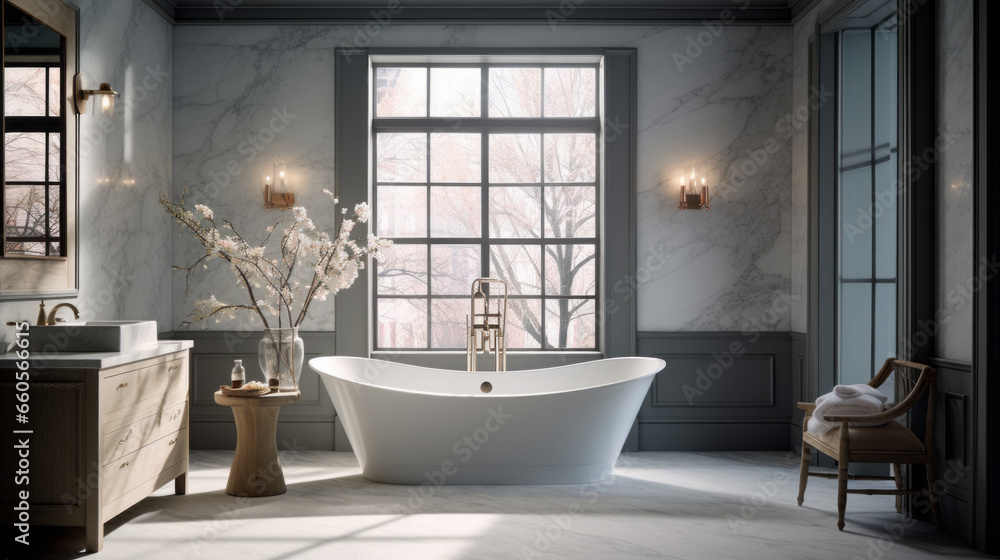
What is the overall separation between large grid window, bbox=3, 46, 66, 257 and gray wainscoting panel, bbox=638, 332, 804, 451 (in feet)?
10.9

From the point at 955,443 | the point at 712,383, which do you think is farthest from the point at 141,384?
the point at 955,443

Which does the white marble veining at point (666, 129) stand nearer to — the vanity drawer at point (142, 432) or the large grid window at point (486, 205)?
the large grid window at point (486, 205)

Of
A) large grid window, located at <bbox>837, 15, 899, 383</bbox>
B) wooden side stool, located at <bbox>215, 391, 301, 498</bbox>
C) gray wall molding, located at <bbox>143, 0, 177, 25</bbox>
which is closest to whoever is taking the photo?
wooden side stool, located at <bbox>215, 391, 301, 498</bbox>

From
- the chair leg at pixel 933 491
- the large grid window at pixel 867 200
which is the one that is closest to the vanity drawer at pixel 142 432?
the chair leg at pixel 933 491

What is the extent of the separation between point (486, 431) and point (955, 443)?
Result: 208 cm

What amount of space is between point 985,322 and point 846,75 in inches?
76.8

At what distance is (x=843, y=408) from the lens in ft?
10.8

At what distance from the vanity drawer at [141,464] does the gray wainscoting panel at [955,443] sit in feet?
11.2

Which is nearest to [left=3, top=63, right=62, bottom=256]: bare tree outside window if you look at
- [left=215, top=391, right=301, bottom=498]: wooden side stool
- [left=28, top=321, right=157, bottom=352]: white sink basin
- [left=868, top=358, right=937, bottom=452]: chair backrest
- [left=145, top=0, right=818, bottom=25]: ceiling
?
[left=28, top=321, right=157, bottom=352]: white sink basin

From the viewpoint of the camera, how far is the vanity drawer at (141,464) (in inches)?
114

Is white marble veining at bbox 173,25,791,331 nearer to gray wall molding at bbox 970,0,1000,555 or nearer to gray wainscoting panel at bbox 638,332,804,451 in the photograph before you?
gray wainscoting panel at bbox 638,332,804,451

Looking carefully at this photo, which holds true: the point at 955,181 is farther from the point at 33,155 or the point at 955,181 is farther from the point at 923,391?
the point at 33,155

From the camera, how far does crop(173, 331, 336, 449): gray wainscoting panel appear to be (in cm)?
469

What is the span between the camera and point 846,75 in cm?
433
